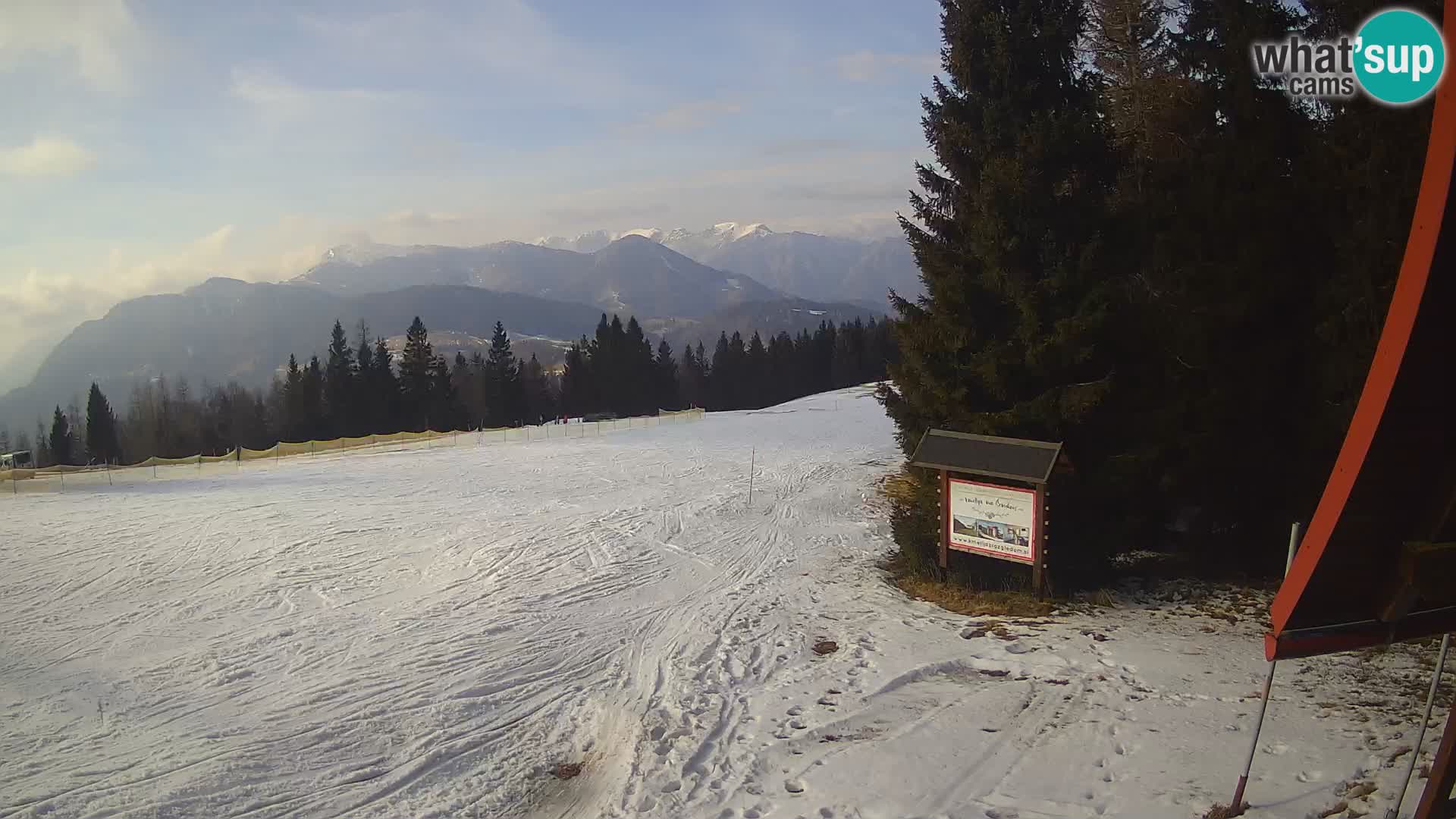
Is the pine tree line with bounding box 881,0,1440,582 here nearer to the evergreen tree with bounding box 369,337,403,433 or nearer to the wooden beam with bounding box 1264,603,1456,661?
the wooden beam with bounding box 1264,603,1456,661

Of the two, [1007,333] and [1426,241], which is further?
[1007,333]

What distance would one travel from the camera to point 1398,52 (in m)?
8.35

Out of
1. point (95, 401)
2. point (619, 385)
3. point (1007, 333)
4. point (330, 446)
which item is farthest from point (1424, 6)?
point (95, 401)

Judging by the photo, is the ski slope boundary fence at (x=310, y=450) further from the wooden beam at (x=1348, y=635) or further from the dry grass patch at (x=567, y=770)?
the wooden beam at (x=1348, y=635)

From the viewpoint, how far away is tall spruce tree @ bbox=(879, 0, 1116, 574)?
12.0 metres

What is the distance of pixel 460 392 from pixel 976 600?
3614 inches

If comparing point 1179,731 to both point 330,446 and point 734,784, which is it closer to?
point 734,784

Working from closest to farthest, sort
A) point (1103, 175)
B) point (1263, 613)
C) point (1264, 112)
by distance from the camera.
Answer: point (1263, 613)
point (1264, 112)
point (1103, 175)

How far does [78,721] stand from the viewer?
920cm

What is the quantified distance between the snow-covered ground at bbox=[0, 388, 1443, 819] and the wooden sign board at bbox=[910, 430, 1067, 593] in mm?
1180

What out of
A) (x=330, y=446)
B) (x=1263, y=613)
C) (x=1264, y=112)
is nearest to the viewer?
(x=1263, y=613)

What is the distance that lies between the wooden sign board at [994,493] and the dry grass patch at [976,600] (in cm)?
32

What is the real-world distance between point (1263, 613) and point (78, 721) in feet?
49.6

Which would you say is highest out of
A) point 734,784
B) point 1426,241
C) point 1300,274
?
point 1300,274
